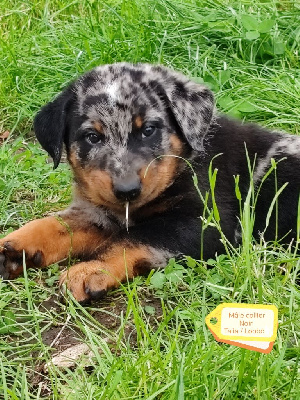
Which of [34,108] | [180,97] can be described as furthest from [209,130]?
[34,108]

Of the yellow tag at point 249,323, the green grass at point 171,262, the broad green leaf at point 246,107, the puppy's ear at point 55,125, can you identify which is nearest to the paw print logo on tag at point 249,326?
the yellow tag at point 249,323

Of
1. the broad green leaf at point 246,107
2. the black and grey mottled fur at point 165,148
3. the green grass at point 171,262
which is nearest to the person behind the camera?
the green grass at point 171,262

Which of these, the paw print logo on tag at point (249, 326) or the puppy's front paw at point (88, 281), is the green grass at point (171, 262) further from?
the paw print logo on tag at point (249, 326)

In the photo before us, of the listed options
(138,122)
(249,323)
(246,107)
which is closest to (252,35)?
(246,107)

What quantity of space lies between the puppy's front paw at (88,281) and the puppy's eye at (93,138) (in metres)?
0.74

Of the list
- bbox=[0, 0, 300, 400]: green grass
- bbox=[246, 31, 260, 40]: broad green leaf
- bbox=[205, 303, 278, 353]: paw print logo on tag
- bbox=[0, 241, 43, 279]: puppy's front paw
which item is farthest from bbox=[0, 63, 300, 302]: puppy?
bbox=[246, 31, 260, 40]: broad green leaf

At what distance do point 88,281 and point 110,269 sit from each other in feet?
0.49

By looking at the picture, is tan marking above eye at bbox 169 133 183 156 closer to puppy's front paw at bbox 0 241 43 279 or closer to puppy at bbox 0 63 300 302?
puppy at bbox 0 63 300 302

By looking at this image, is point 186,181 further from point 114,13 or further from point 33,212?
point 114,13

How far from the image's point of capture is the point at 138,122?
3.88m

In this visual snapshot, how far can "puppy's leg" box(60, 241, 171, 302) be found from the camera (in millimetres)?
3449

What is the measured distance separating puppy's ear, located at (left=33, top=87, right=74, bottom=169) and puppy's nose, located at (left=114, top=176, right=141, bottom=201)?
0.71 meters

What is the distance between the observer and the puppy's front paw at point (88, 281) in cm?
344

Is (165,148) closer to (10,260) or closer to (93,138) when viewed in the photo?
(93,138)
